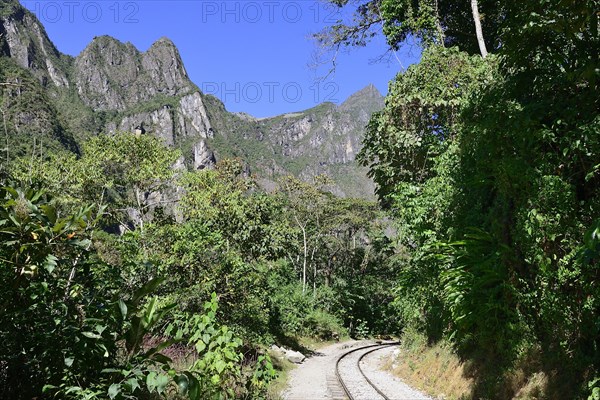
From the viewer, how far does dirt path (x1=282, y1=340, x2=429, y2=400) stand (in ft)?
38.0

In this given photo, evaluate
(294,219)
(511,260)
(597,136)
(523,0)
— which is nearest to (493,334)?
(511,260)

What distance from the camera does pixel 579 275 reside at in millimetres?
5762

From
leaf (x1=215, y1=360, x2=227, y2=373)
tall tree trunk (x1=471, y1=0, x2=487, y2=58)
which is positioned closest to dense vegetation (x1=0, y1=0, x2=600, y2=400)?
leaf (x1=215, y1=360, x2=227, y2=373)

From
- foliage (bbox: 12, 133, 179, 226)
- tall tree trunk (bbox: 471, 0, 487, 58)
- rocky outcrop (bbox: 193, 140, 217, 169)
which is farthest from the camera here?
rocky outcrop (bbox: 193, 140, 217, 169)

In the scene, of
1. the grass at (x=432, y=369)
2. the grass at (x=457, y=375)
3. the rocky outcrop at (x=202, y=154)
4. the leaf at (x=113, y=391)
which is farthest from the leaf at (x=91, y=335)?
the rocky outcrop at (x=202, y=154)

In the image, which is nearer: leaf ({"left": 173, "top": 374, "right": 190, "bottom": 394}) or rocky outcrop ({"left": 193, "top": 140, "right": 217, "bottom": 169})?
leaf ({"left": 173, "top": 374, "right": 190, "bottom": 394})

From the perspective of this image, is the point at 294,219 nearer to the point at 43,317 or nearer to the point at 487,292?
the point at 487,292

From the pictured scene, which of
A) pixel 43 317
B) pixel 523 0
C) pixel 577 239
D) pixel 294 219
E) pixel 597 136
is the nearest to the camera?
pixel 43 317

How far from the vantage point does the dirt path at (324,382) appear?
11.6m

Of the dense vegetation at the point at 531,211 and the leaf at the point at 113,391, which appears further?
the dense vegetation at the point at 531,211

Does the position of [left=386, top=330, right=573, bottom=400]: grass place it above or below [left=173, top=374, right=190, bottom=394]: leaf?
below

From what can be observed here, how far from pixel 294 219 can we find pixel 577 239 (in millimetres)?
32216

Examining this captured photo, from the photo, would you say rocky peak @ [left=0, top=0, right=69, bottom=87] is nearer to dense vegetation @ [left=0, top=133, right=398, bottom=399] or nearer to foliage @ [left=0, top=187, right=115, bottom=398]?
dense vegetation @ [left=0, top=133, right=398, bottom=399]

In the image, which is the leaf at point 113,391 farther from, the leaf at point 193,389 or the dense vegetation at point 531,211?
the dense vegetation at point 531,211
